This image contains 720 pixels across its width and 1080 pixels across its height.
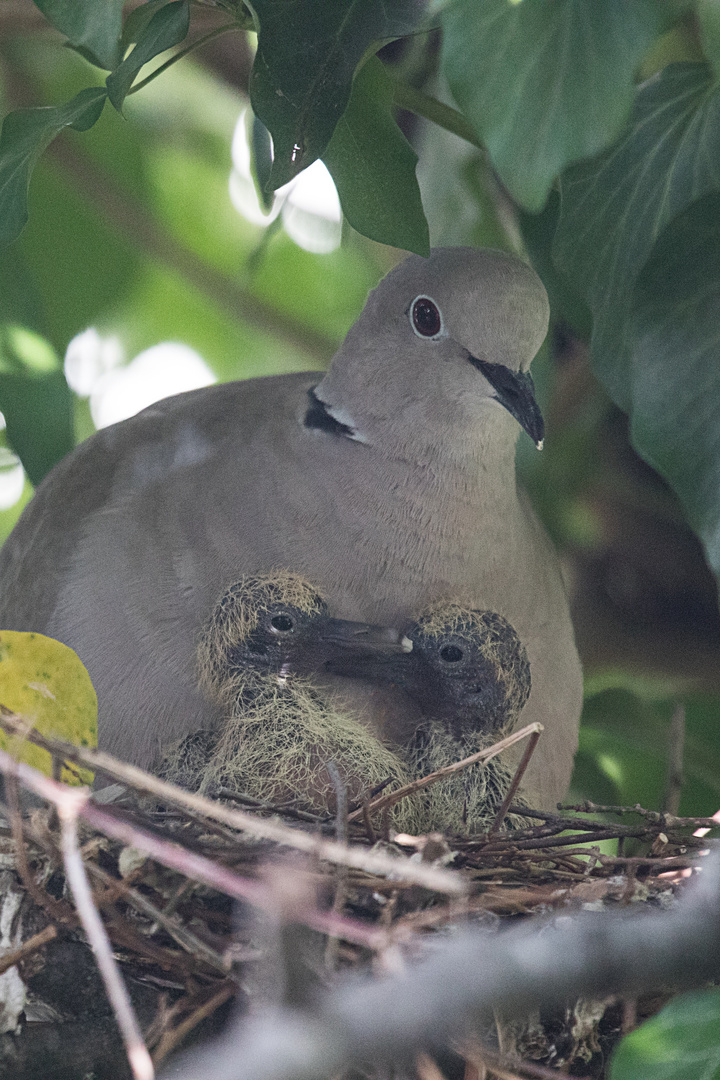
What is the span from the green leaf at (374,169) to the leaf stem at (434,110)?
0.71 ft

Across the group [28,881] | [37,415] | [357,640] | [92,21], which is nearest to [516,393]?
[357,640]

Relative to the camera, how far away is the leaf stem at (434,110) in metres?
1.92

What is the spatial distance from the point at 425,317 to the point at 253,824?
1.25 m

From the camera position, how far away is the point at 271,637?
1.88 m

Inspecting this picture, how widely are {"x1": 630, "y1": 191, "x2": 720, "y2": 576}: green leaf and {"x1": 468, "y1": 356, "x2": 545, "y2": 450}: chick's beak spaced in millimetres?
248

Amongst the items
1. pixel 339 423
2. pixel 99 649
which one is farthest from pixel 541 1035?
pixel 339 423

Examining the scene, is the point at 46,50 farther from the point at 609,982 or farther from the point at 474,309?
the point at 609,982

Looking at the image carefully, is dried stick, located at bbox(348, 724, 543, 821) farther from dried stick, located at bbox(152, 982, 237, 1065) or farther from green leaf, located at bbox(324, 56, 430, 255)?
green leaf, located at bbox(324, 56, 430, 255)

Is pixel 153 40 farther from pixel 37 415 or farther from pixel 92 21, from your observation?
pixel 37 415

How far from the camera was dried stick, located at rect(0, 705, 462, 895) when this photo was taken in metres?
0.87

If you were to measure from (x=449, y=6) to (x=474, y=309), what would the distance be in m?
0.74

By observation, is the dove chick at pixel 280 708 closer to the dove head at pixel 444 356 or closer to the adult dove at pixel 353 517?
the adult dove at pixel 353 517

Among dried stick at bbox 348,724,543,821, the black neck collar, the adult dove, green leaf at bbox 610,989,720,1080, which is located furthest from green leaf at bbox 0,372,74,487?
green leaf at bbox 610,989,720,1080

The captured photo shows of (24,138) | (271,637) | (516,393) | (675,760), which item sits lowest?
(675,760)
